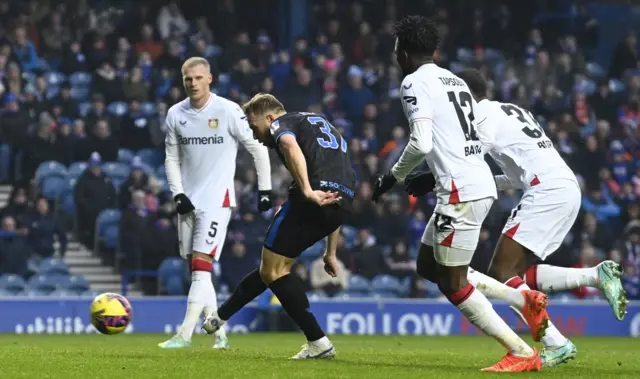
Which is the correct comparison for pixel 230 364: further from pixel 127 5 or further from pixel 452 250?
pixel 127 5

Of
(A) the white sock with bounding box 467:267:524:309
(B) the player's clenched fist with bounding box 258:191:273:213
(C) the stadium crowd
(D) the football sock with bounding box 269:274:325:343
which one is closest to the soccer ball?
(B) the player's clenched fist with bounding box 258:191:273:213

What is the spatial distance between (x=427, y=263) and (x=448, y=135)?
1.02 metres

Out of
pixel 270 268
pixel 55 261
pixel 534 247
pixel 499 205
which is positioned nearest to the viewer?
pixel 270 268

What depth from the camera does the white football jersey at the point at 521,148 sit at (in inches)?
372

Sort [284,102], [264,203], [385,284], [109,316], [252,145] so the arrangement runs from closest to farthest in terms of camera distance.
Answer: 1. [109,316]
2. [264,203]
3. [252,145]
4. [385,284]
5. [284,102]

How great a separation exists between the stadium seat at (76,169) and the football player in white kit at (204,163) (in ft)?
26.7

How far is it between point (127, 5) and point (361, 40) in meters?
4.70

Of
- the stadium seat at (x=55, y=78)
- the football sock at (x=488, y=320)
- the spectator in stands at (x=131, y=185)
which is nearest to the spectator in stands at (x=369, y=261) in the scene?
the spectator in stands at (x=131, y=185)

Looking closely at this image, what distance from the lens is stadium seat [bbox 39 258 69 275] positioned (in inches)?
703

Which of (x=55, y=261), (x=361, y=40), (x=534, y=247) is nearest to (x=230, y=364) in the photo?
(x=534, y=247)

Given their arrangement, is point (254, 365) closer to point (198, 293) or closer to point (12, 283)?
point (198, 293)

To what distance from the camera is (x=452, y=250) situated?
317 inches

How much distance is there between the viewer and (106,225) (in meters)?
18.4

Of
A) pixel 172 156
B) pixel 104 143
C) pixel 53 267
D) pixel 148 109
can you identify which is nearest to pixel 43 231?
pixel 53 267
